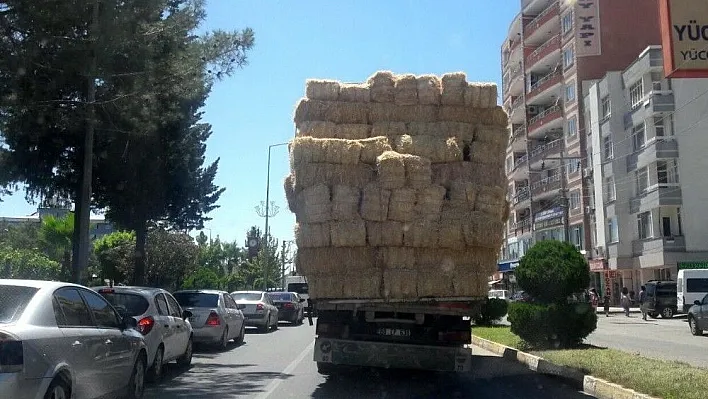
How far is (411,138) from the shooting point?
1130 cm

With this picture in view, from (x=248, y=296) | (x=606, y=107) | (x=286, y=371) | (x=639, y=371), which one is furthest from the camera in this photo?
(x=606, y=107)

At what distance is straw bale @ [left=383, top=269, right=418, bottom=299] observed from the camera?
1050 centimetres

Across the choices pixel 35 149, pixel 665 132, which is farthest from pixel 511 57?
pixel 35 149

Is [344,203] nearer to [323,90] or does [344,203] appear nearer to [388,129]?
[388,129]

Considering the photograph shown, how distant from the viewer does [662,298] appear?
36938mm

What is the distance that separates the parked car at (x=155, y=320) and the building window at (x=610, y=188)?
3801 centimetres

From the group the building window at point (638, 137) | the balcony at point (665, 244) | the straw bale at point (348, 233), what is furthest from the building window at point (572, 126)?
the straw bale at point (348, 233)

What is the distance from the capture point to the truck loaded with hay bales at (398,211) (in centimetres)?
1054

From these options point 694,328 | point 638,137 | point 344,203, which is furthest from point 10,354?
point 638,137

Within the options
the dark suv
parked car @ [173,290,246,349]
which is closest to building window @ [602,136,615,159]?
the dark suv

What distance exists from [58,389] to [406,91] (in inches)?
273

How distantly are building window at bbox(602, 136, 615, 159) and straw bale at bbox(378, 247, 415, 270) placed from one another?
39440mm

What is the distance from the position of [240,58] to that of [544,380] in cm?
855

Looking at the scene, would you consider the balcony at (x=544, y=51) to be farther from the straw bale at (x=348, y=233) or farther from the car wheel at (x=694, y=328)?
the straw bale at (x=348, y=233)
